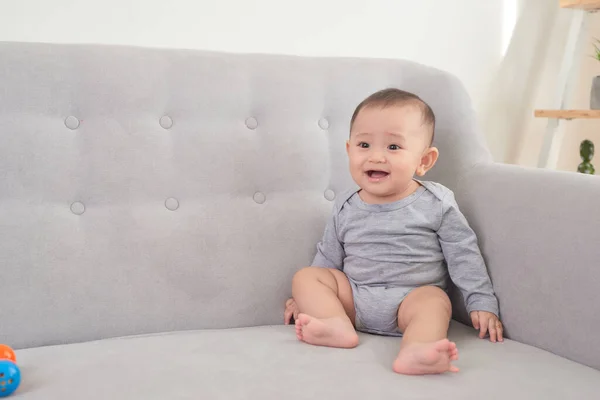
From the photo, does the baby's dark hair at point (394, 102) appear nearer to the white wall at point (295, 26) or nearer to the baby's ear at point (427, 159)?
the baby's ear at point (427, 159)

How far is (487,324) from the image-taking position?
124 cm

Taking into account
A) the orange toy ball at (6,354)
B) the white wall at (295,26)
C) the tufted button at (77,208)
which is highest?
the white wall at (295,26)

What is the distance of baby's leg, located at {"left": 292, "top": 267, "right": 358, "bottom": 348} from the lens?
115 cm

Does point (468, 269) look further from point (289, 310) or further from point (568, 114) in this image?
point (568, 114)

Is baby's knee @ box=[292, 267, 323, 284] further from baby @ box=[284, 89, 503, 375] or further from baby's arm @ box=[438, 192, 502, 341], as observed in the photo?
baby's arm @ box=[438, 192, 502, 341]

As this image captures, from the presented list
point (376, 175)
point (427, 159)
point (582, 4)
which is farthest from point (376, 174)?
point (582, 4)

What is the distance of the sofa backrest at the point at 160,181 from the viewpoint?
121cm

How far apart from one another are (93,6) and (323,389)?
1.15 metres

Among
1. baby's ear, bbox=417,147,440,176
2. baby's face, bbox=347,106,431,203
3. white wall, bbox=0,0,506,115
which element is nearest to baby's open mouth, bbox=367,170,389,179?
baby's face, bbox=347,106,431,203

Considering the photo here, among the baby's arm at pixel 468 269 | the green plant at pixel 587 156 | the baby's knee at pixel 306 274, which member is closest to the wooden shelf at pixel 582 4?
the green plant at pixel 587 156

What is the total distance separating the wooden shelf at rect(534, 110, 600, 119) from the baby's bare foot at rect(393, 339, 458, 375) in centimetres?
138

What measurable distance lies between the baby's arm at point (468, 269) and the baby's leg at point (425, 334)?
5 cm

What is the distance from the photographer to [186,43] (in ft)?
5.72

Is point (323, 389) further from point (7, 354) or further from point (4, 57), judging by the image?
point (4, 57)
